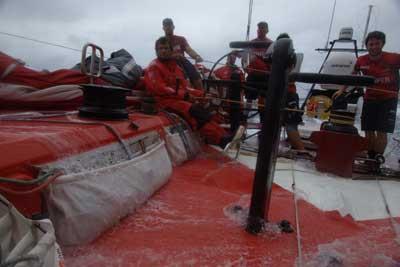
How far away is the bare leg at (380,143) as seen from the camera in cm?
352

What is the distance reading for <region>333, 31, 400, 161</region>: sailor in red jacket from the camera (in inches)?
139

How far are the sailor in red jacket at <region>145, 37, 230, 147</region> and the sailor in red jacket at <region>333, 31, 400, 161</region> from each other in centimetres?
143

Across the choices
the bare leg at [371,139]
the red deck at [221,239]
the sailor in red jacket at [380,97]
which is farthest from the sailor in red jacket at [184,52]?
the red deck at [221,239]

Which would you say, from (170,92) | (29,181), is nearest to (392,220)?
(29,181)

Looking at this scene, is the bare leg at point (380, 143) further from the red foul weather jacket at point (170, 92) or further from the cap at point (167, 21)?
the cap at point (167, 21)

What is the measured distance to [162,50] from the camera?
11.7 feet

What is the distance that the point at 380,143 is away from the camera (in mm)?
3529

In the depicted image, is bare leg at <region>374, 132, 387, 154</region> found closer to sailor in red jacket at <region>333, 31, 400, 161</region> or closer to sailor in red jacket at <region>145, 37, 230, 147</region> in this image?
sailor in red jacket at <region>333, 31, 400, 161</region>

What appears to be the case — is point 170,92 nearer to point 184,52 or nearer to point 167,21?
point 167,21

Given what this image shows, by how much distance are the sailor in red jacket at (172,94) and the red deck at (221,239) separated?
1.44 m

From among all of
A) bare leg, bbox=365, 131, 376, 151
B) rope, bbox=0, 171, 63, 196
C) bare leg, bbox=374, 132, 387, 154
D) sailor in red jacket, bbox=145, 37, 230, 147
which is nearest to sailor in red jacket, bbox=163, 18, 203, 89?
sailor in red jacket, bbox=145, 37, 230, 147

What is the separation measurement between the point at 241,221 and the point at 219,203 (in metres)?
0.29

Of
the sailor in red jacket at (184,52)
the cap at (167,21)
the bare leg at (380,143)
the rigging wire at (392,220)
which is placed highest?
the cap at (167,21)

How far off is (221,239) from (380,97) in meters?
2.84
